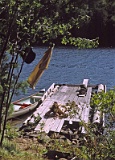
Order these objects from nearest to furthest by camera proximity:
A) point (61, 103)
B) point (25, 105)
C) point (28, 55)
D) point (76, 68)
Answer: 1. point (28, 55)
2. point (61, 103)
3. point (25, 105)
4. point (76, 68)

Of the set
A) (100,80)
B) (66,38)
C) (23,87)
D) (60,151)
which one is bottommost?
(100,80)

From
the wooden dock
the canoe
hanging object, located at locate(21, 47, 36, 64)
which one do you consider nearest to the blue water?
the canoe

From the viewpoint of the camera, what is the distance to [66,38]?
582 cm

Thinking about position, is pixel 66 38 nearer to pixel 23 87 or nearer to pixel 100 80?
pixel 23 87

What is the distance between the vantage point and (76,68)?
3145cm

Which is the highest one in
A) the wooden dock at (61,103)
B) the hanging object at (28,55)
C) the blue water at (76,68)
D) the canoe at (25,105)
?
the hanging object at (28,55)

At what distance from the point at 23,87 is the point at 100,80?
18.1 meters

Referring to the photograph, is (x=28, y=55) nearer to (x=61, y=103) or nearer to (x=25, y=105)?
(x=61, y=103)

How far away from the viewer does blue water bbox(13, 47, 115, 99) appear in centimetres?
2583

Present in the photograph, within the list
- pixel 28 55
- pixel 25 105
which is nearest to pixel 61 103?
pixel 25 105

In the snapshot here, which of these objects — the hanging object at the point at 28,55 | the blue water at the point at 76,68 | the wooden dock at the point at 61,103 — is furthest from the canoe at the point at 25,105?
the hanging object at the point at 28,55

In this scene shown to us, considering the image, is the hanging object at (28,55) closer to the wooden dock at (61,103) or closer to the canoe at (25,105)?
the wooden dock at (61,103)

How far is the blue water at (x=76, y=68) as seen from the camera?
2583 centimetres

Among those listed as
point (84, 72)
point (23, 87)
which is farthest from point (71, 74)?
point (23, 87)
